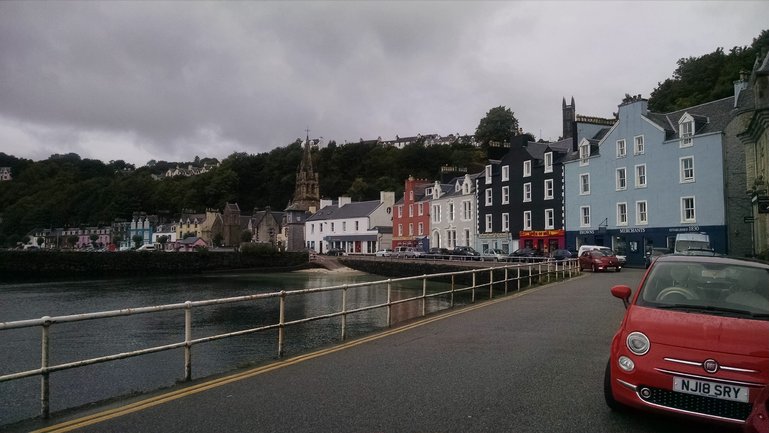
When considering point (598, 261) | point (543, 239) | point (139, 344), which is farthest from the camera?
point (543, 239)

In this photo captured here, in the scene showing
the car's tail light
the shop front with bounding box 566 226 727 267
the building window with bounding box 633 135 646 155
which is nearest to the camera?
the car's tail light

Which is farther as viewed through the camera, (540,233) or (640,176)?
(540,233)

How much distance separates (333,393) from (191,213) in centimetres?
13235

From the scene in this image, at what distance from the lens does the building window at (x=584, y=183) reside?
4990cm

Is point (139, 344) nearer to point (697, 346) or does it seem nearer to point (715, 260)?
point (715, 260)

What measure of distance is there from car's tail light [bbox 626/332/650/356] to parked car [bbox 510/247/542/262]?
39716 millimetres

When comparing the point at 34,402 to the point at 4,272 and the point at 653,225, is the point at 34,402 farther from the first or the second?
the point at 4,272

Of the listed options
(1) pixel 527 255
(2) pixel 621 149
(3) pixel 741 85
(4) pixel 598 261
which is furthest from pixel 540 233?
(3) pixel 741 85

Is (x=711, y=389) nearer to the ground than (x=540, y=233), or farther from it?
nearer to the ground

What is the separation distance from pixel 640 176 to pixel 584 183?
5.56 meters

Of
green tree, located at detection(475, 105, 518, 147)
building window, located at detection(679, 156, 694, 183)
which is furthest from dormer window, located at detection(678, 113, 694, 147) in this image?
green tree, located at detection(475, 105, 518, 147)

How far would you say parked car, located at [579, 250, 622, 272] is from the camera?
35.9 metres

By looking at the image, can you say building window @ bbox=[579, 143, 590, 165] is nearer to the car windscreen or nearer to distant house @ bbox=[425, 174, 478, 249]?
distant house @ bbox=[425, 174, 478, 249]

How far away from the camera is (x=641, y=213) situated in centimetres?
4531
